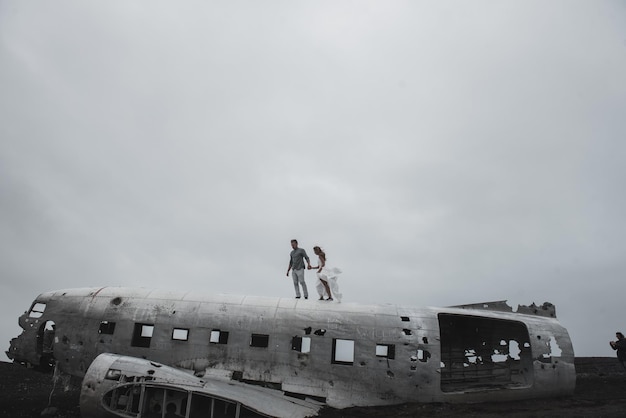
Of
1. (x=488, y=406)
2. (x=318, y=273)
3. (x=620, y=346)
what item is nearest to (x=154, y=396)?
(x=318, y=273)

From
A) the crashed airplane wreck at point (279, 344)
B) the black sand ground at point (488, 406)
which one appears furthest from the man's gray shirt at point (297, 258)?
the black sand ground at point (488, 406)

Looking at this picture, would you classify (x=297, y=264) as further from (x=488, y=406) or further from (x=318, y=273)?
(x=488, y=406)

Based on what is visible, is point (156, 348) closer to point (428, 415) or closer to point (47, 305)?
point (47, 305)

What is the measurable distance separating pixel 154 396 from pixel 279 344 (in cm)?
398

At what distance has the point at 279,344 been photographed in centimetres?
1420

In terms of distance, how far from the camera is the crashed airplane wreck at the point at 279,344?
13859 millimetres

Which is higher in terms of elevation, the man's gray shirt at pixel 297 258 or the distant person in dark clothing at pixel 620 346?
the man's gray shirt at pixel 297 258

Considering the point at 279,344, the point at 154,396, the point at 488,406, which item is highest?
the point at 279,344

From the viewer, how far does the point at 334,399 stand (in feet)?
44.9

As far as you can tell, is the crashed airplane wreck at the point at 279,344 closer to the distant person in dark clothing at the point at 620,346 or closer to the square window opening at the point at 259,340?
the square window opening at the point at 259,340

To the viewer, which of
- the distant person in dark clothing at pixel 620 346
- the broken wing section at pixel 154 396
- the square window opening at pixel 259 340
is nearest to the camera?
the broken wing section at pixel 154 396

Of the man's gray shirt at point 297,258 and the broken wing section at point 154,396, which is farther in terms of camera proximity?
the man's gray shirt at point 297,258

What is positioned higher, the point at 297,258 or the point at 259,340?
the point at 297,258

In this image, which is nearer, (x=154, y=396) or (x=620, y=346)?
(x=154, y=396)
